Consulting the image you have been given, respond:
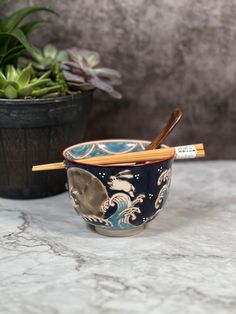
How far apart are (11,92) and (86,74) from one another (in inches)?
5.1

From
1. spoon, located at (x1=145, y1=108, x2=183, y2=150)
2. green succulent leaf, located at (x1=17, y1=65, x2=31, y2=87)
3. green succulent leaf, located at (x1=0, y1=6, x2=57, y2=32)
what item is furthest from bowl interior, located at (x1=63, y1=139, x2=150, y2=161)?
green succulent leaf, located at (x1=0, y1=6, x2=57, y2=32)

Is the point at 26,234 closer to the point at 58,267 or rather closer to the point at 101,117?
the point at 58,267

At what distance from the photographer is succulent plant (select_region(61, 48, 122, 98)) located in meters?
0.83

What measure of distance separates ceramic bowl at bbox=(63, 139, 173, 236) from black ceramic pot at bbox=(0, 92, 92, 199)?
12 cm

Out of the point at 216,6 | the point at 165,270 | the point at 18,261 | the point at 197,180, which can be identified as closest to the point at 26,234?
the point at 18,261

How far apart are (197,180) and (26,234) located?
0.34 m

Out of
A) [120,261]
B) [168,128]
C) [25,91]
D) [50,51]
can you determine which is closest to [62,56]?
[50,51]

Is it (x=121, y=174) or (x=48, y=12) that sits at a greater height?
(x=48, y=12)

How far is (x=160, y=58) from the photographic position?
97cm

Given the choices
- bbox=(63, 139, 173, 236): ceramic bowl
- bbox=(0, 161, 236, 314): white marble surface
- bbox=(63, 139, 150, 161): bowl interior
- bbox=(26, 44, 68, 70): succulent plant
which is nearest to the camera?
bbox=(0, 161, 236, 314): white marble surface

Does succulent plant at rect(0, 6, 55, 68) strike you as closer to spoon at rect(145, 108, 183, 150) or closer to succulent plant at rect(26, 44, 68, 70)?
succulent plant at rect(26, 44, 68, 70)

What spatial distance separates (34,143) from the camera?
794 mm

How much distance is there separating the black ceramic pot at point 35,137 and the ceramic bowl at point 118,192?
0.12m

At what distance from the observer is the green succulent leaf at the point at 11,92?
0.77 m
